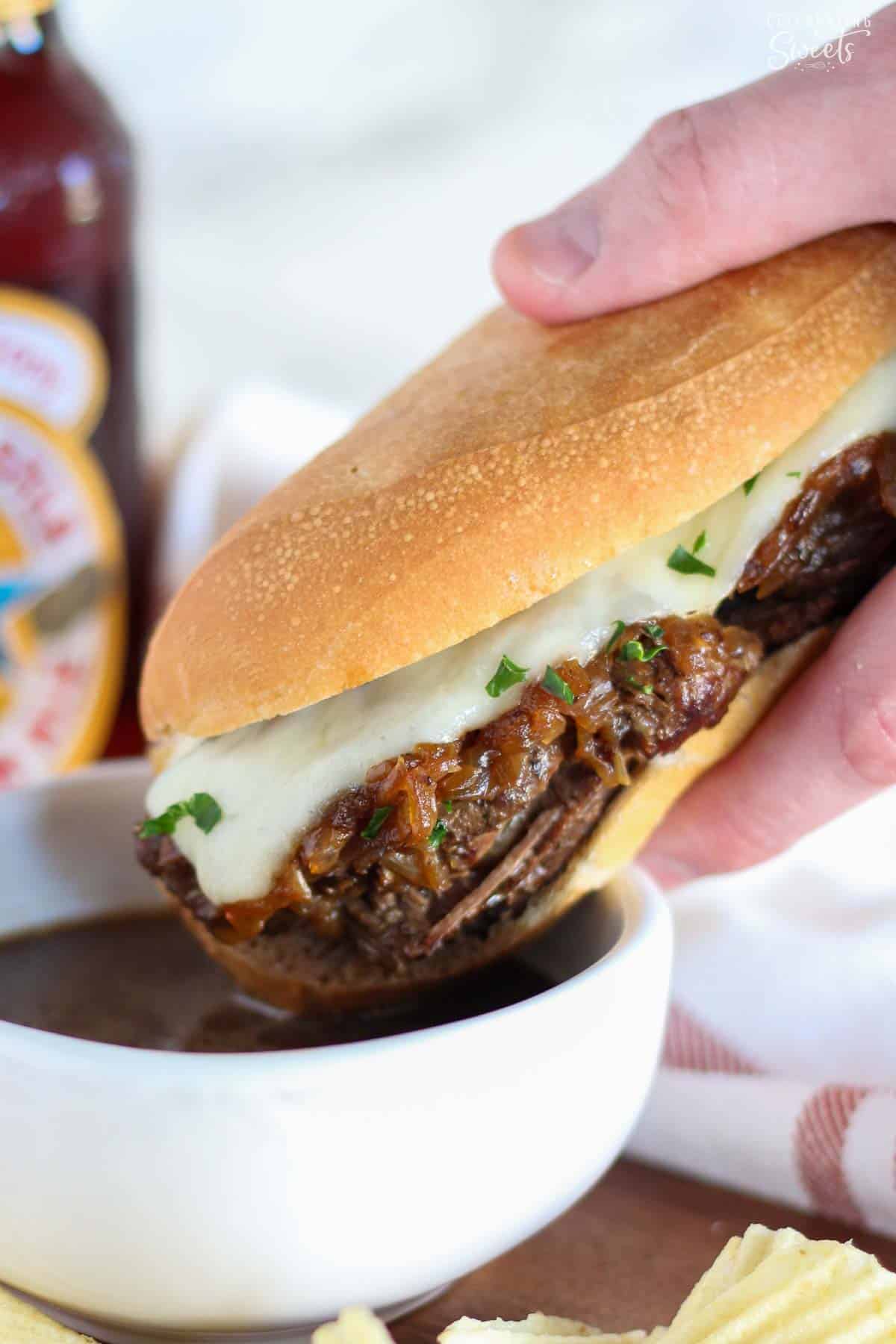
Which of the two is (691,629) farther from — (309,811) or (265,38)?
(265,38)

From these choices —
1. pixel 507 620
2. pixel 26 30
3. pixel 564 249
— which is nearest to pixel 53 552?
pixel 26 30

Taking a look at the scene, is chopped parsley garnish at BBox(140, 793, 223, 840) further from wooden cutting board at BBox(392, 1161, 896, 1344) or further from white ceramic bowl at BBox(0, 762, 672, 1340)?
wooden cutting board at BBox(392, 1161, 896, 1344)

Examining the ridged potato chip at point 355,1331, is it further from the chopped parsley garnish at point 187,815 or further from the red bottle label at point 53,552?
the red bottle label at point 53,552

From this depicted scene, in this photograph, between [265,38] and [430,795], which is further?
[265,38]

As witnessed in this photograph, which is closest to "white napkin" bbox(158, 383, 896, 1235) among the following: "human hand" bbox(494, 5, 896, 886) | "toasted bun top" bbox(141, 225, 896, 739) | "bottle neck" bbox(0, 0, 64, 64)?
"human hand" bbox(494, 5, 896, 886)

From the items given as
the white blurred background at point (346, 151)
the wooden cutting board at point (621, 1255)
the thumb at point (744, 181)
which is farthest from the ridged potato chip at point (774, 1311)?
the white blurred background at point (346, 151)

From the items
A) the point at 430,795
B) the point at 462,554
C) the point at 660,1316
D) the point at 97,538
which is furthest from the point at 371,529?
the point at 97,538
